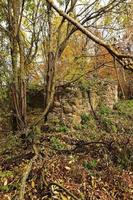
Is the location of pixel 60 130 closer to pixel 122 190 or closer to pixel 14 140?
pixel 14 140

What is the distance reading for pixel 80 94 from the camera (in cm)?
1073

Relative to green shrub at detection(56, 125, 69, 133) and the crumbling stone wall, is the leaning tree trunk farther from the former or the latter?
green shrub at detection(56, 125, 69, 133)

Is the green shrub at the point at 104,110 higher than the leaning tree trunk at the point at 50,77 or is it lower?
lower

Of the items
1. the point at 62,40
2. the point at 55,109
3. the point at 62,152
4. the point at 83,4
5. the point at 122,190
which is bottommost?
the point at 122,190

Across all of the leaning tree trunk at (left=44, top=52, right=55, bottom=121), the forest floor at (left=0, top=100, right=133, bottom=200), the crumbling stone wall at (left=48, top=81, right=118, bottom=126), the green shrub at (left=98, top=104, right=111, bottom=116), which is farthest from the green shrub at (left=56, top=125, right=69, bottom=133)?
the green shrub at (left=98, top=104, right=111, bottom=116)

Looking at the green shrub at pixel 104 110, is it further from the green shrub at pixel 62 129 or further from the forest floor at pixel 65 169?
the forest floor at pixel 65 169

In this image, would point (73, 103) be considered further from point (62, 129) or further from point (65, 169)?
point (65, 169)

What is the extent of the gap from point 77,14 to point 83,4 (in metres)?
0.45

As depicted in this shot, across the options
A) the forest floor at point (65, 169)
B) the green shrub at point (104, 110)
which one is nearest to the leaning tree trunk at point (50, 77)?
the forest floor at point (65, 169)

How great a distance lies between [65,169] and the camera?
5.71m

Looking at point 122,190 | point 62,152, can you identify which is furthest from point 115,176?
point 62,152

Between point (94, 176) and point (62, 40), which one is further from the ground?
point (62, 40)

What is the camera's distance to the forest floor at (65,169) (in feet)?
16.1

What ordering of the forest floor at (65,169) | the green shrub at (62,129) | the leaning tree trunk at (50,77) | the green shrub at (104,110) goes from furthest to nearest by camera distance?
the green shrub at (104,110) < the leaning tree trunk at (50,77) < the green shrub at (62,129) < the forest floor at (65,169)
